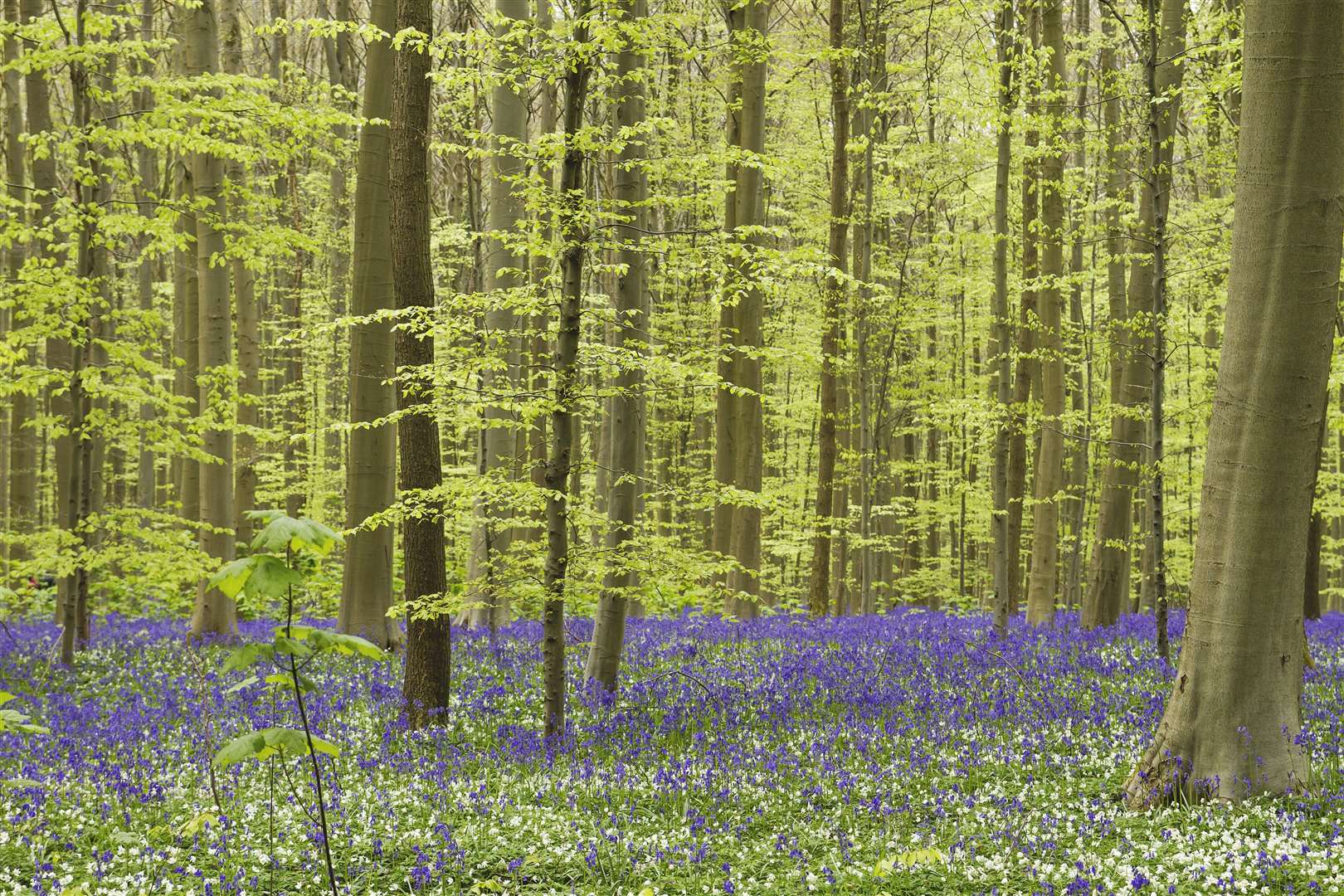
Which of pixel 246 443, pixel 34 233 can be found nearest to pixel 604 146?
pixel 34 233

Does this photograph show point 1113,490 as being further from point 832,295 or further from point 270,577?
point 270,577

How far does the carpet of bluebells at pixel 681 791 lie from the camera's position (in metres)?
5.25

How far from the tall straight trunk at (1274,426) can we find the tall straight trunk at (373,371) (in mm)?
8438

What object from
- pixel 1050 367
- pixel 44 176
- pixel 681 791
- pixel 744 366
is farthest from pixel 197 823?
pixel 1050 367

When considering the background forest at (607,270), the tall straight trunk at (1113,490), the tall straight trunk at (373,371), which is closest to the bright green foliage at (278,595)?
the background forest at (607,270)

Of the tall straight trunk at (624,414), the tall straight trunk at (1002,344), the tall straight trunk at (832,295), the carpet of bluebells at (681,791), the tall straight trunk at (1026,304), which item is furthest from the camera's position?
the tall straight trunk at (832,295)

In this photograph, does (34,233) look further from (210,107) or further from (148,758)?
(148,758)

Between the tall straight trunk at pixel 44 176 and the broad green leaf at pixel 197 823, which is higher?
the tall straight trunk at pixel 44 176

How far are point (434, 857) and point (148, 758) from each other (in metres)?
3.72

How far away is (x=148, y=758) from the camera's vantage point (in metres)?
7.95

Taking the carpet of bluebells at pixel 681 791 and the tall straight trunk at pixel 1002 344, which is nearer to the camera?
the carpet of bluebells at pixel 681 791

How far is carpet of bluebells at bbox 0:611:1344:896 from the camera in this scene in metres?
5.25

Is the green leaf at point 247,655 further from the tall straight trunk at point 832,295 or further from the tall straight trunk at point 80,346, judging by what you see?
the tall straight trunk at point 832,295

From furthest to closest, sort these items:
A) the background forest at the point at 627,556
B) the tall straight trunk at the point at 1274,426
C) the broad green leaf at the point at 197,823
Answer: the tall straight trunk at the point at 1274,426 → the background forest at the point at 627,556 → the broad green leaf at the point at 197,823
